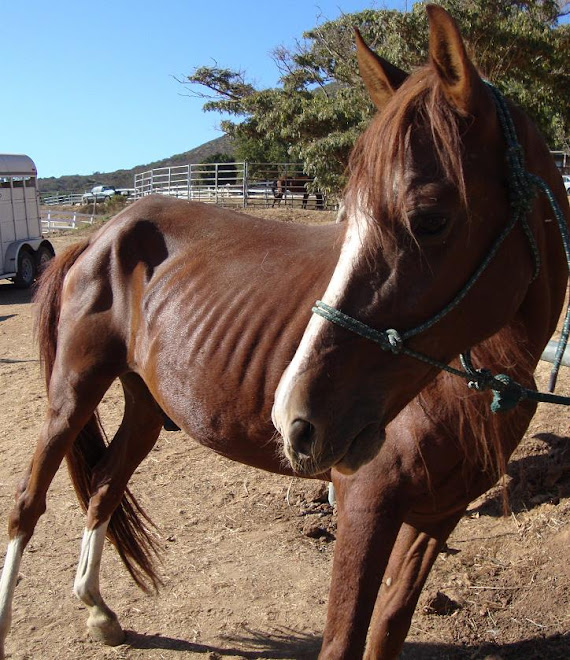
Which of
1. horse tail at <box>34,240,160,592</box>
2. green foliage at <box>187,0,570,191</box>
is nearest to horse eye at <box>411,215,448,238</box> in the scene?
horse tail at <box>34,240,160,592</box>

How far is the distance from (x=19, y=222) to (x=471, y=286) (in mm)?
15134

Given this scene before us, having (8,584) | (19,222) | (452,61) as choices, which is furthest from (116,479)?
(19,222)

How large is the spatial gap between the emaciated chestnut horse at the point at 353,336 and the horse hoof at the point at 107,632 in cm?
1

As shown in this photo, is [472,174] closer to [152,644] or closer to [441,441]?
[441,441]

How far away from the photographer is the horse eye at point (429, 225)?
1.46m

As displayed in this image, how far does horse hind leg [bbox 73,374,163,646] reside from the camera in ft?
10.4

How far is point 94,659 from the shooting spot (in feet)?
9.81

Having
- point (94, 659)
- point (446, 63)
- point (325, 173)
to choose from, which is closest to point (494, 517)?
point (94, 659)

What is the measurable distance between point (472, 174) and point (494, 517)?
109 inches

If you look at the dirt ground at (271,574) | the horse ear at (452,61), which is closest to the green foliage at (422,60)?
the dirt ground at (271,574)

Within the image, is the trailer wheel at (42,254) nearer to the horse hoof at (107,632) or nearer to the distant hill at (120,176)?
the horse hoof at (107,632)

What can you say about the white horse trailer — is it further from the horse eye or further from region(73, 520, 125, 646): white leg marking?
the horse eye

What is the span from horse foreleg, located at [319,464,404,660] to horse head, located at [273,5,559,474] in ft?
1.76

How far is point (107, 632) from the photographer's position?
3.05 metres
